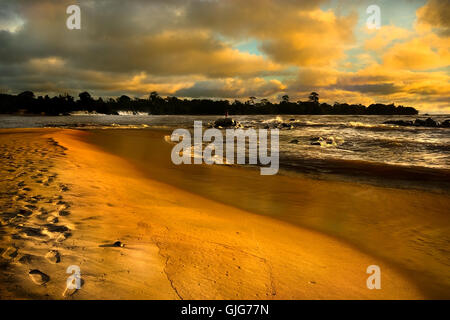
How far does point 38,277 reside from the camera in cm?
246

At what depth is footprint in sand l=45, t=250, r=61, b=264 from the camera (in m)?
2.76

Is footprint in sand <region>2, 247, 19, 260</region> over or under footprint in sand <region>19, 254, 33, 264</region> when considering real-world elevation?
over

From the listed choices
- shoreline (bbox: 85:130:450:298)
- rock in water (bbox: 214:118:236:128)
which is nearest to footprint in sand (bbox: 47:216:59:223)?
shoreline (bbox: 85:130:450:298)

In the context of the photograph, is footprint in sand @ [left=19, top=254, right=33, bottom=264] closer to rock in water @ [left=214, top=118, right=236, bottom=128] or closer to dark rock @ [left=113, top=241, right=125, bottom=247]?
dark rock @ [left=113, top=241, right=125, bottom=247]

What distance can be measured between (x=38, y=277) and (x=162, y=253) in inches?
51.7

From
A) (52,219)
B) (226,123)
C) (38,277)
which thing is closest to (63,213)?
(52,219)

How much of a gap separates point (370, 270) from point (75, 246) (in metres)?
4.09

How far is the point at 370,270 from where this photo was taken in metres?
3.50

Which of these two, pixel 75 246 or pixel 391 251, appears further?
pixel 391 251

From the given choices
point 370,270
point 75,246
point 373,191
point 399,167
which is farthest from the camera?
point 399,167

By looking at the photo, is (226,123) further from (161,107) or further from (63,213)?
(161,107)

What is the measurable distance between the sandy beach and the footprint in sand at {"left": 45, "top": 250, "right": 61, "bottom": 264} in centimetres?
1
